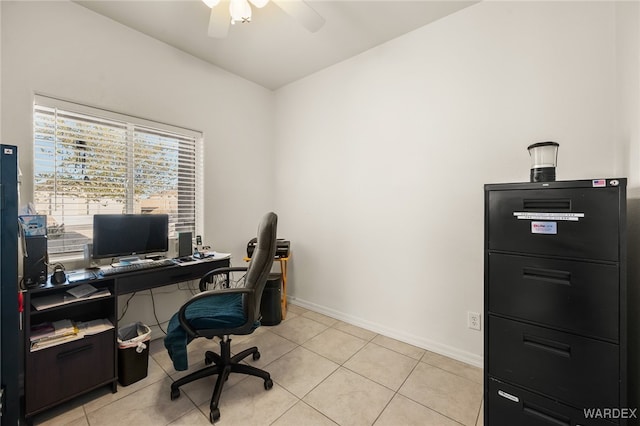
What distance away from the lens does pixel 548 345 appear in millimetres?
1188

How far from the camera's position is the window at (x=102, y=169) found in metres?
1.92

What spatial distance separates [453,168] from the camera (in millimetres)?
2107

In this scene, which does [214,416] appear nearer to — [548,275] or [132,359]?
[132,359]

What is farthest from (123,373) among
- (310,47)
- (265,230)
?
(310,47)

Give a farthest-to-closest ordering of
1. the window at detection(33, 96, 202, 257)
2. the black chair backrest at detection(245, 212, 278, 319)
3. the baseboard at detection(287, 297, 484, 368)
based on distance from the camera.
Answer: the baseboard at detection(287, 297, 484, 368)
the window at detection(33, 96, 202, 257)
the black chair backrest at detection(245, 212, 278, 319)

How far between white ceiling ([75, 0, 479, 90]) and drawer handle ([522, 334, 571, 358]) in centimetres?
240

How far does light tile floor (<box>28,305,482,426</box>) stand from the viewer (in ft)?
4.94

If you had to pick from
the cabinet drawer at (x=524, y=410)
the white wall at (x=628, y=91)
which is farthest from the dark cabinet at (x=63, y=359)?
the white wall at (x=628, y=91)

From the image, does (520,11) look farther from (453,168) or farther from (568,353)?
(568,353)

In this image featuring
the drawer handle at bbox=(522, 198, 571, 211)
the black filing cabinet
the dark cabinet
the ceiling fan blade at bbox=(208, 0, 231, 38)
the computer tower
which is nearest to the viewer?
the black filing cabinet

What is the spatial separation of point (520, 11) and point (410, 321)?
2.60m

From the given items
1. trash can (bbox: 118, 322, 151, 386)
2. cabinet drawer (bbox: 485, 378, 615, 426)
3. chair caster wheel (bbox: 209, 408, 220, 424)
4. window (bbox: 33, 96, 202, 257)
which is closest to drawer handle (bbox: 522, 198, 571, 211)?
cabinet drawer (bbox: 485, 378, 615, 426)

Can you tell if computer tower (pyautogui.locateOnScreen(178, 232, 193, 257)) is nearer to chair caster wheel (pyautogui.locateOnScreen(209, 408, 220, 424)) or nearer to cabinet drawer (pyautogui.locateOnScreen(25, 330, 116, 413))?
cabinet drawer (pyautogui.locateOnScreen(25, 330, 116, 413))

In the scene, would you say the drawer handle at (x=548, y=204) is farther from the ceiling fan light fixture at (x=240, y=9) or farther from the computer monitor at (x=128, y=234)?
the computer monitor at (x=128, y=234)
